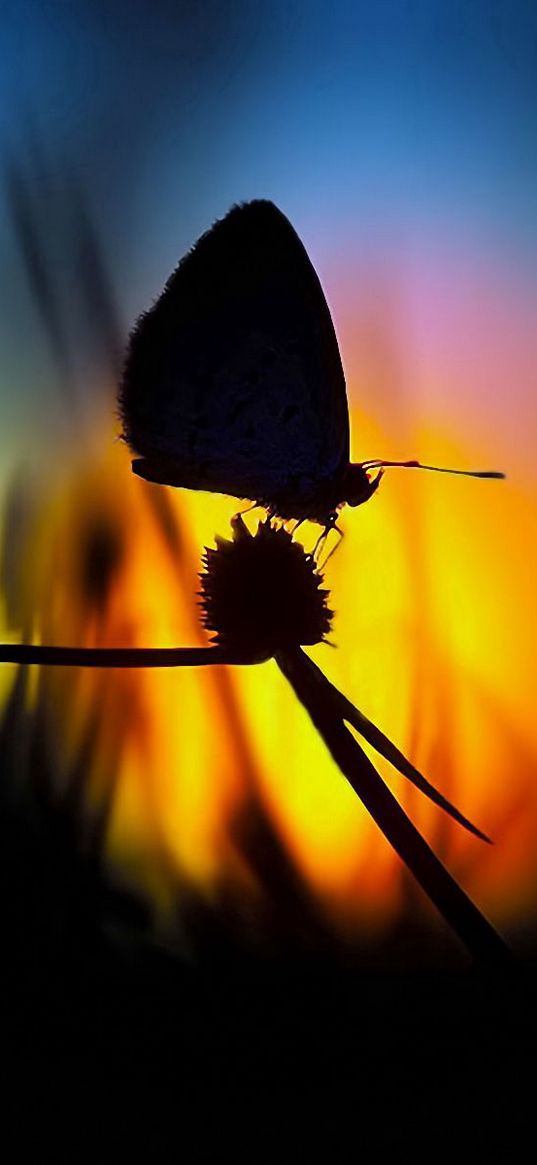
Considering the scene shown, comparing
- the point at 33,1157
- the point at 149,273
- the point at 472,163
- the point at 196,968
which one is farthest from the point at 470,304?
the point at 33,1157

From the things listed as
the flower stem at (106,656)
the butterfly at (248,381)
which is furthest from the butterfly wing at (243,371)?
the flower stem at (106,656)

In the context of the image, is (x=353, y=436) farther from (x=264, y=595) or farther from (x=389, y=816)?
(x=389, y=816)

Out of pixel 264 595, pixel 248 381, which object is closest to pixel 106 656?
pixel 264 595

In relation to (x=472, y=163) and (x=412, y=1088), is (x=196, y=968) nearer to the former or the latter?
(x=412, y=1088)

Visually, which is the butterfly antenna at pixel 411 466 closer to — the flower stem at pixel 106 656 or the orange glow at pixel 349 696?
the orange glow at pixel 349 696

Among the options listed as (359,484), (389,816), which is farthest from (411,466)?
(389,816)

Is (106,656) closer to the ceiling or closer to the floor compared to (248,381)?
closer to the floor

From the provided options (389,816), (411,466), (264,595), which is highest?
(411,466)
